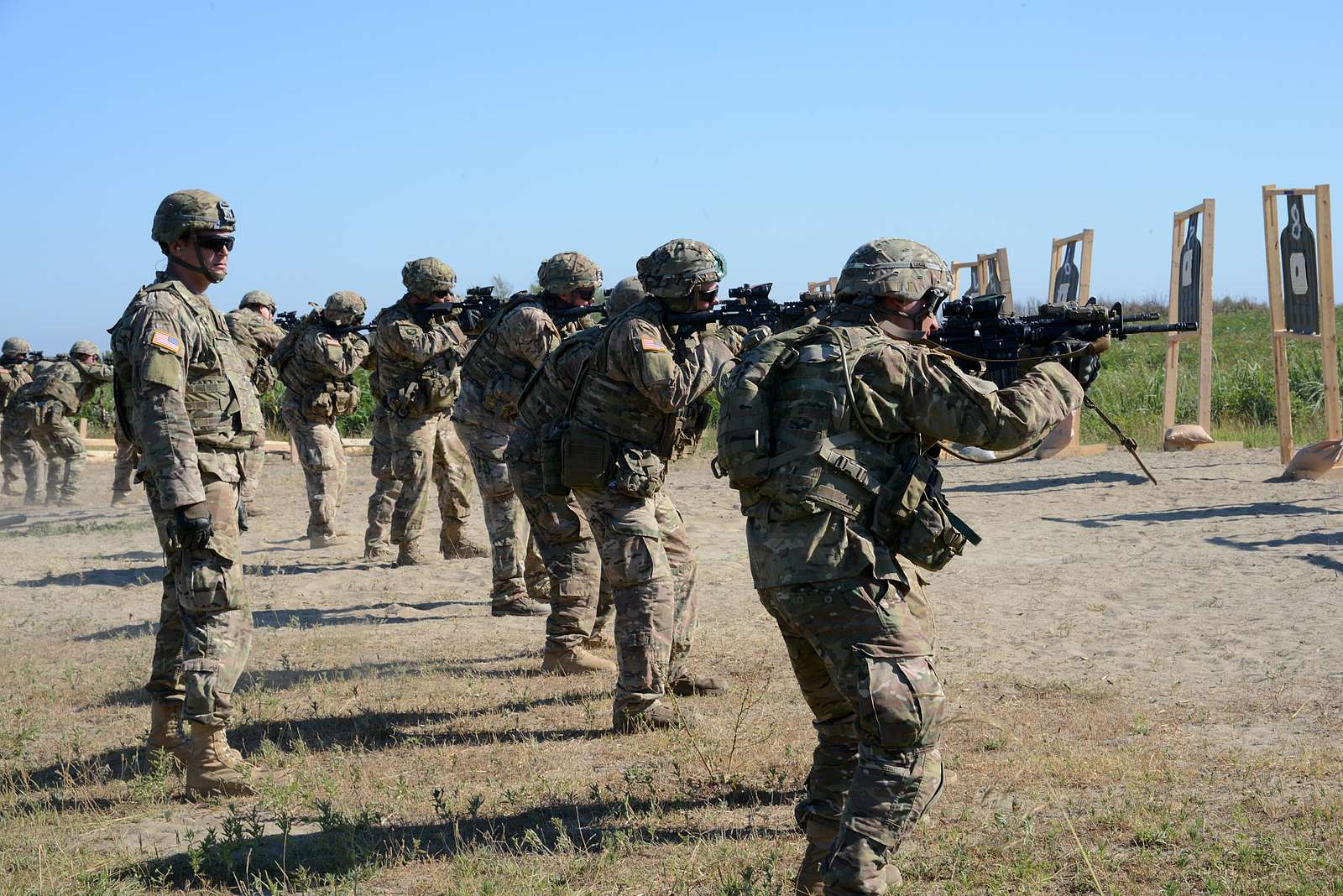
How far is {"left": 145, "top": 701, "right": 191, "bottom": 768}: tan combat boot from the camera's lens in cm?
560

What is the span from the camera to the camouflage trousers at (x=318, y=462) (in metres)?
12.2

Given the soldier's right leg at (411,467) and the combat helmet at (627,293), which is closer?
the combat helmet at (627,293)

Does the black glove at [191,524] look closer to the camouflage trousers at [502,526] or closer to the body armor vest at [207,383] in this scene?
the body armor vest at [207,383]

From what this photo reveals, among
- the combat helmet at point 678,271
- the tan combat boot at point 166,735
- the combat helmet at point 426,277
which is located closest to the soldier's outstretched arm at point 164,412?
the tan combat boot at point 166,735

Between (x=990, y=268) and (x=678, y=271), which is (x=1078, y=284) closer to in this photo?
(x=990, y=268)

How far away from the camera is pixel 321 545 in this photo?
12477 millimetres

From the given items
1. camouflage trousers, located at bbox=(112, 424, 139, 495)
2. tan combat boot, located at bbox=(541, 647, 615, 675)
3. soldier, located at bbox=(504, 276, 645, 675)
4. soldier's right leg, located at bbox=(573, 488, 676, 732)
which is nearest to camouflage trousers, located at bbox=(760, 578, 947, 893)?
soldier's right leg, located at bbox=(573, 488, 676, 732)

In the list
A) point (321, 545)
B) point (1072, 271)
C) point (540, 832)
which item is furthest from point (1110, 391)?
point (540, 832)

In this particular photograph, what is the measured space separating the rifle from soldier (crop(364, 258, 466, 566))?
21.7 feet

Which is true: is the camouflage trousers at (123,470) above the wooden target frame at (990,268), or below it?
below

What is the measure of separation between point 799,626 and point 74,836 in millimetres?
3036

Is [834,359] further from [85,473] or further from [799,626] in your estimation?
[85,473]

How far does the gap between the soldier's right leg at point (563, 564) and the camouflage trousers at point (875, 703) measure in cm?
318

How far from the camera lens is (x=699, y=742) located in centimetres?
575
